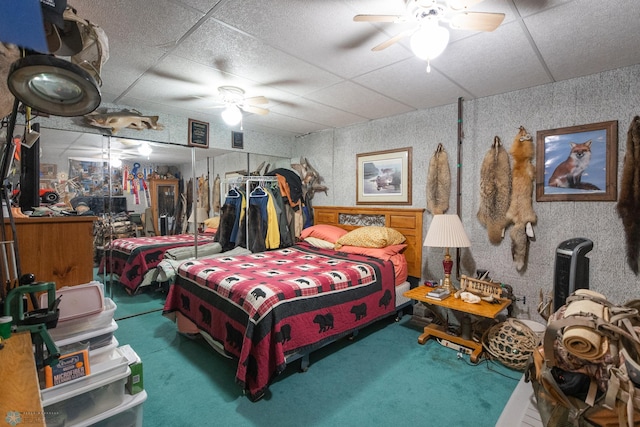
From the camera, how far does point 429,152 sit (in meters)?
3.37

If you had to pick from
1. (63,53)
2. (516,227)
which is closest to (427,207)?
(516,227)

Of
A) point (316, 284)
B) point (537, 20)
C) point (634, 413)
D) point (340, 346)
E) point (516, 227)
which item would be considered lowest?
point (340, 346)

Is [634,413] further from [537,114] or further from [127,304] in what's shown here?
[127,304]

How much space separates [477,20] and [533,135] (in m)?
1.68

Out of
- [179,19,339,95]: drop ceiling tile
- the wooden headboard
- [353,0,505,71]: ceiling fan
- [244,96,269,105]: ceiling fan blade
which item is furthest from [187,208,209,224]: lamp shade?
[353,0,505,71]: ceiling fan

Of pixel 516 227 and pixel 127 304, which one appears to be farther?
pixel 127 304

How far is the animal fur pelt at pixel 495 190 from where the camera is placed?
282cm

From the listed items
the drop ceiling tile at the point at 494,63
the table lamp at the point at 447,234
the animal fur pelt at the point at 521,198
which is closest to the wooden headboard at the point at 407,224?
the table lamp at the point at 447,234

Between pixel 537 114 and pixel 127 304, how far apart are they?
15.7ft

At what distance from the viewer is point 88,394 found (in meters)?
1.27

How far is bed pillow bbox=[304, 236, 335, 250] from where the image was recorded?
379cm

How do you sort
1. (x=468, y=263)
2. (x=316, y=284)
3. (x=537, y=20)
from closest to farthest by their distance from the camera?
(x=537, y=20) < (x=316, y=284) < (x=468, y=263)

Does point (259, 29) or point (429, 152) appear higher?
point (259, 29)

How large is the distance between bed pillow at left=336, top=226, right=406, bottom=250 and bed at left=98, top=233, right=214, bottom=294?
6.77 feet
